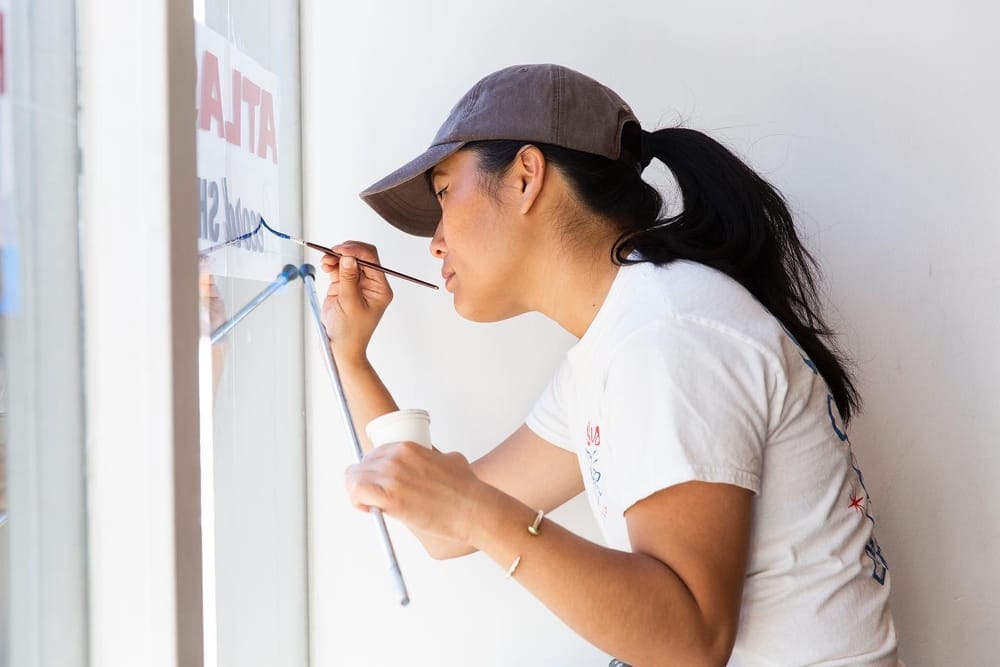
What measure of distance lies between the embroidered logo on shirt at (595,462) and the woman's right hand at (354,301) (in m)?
0.40


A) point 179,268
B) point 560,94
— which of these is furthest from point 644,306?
point 179,268

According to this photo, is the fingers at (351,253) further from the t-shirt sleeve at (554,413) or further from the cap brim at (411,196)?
the t-shirt sleeve at (554,413)

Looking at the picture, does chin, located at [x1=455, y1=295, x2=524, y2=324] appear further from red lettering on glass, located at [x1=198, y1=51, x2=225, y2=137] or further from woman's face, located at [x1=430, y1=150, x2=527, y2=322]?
red lettering on glass, located at [x1=198, y1=51, x2=225, y2=137]

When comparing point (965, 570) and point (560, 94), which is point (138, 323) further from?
point (965, 570)

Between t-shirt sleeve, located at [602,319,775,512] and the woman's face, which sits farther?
the woman's face

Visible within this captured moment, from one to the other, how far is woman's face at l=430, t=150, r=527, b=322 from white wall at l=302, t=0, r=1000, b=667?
287 mm

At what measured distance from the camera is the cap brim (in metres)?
1.12

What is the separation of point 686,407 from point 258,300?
568mm

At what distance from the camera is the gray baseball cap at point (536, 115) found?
1065mm

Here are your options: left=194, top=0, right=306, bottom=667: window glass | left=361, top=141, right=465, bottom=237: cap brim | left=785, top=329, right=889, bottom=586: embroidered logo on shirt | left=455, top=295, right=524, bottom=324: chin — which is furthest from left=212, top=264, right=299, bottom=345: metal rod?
left=785, top=329, right=889, bottom=586: embroidered logo on shirt

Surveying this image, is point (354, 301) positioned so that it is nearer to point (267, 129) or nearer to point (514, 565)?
point (267, 129)

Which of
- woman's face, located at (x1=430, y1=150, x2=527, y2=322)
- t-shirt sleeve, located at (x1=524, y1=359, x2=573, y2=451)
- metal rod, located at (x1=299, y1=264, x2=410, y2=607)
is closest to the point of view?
metal rod, located at (x1=299, y1=264, x2=410, y2=607)

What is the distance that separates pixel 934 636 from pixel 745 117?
87cm

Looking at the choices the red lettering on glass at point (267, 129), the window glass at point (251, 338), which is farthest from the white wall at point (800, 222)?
the red lettering on glass at point (267, 129)
